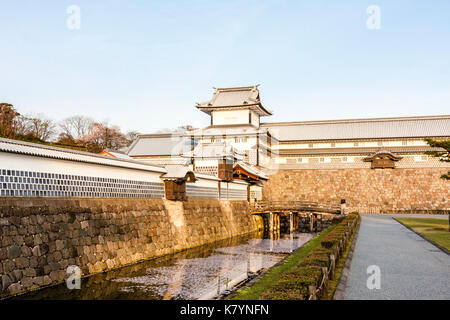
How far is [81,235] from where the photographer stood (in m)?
14.9

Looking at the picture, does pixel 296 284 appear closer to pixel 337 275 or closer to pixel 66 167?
pixel 337 275

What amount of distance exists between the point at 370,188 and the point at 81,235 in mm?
39990

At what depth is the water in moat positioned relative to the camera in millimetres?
12469

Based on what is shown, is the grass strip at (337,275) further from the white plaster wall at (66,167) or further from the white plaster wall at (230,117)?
the white plaster wall at (230,117)

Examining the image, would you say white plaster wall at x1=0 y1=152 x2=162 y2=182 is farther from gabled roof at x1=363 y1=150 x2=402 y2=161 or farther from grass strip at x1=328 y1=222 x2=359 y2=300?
gabled roof at x1=363 y1=150 x2=402 y2=161

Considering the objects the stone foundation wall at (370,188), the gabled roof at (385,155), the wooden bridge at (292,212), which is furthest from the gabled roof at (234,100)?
the gabled roof at (385,155)

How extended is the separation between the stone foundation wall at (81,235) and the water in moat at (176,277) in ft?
1.74

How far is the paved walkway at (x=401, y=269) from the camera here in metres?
9.62

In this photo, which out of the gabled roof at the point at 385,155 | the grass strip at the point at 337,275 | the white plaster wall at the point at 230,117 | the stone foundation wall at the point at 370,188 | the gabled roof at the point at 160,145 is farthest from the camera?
the gabled roof at the point at 160,145

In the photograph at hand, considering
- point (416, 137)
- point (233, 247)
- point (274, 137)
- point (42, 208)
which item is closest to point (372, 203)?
point (416, 137)

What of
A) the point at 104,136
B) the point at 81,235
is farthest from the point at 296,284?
the point at 104,136

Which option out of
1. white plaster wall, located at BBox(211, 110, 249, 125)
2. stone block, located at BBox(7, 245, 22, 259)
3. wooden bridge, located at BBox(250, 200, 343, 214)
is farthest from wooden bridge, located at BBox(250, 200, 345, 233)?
stone block, located at BBox(7, 245, 22, 259)

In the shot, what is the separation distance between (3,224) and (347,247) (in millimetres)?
13200

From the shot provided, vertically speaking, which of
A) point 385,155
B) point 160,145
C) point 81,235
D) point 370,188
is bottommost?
point 81,235
